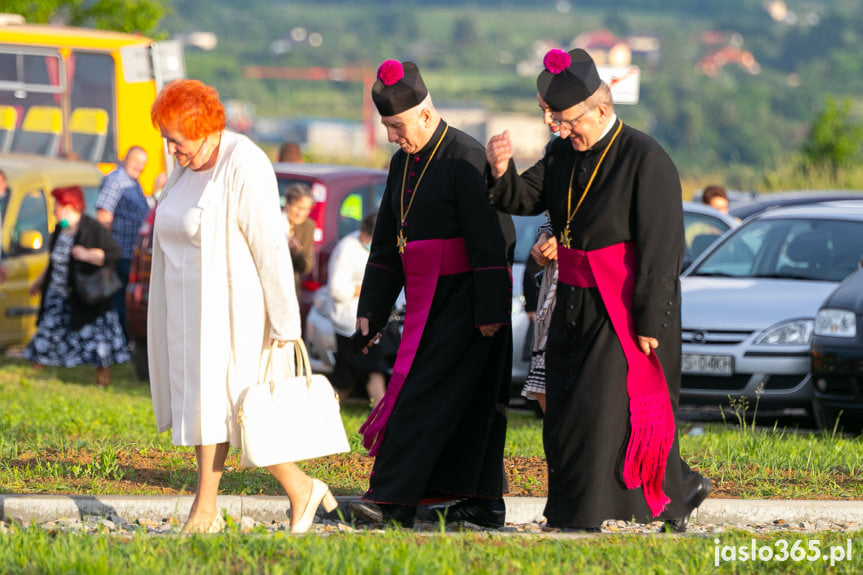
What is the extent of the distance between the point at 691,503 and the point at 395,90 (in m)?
2.14

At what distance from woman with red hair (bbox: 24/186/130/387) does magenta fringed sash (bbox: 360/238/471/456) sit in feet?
23.3

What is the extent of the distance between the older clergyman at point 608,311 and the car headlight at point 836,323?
3.97 m

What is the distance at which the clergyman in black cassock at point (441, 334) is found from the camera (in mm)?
6250

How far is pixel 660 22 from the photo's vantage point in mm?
152875

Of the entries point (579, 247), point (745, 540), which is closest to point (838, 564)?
point (745, 540)

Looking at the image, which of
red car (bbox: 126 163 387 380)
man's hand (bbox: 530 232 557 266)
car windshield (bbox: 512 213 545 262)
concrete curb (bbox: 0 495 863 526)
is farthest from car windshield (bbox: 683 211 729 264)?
man's hand (bbox: 530 232 557 266)

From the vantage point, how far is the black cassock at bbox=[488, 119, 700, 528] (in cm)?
583

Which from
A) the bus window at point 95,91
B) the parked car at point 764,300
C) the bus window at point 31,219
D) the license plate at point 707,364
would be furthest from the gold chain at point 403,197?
the bus window at point 95,91

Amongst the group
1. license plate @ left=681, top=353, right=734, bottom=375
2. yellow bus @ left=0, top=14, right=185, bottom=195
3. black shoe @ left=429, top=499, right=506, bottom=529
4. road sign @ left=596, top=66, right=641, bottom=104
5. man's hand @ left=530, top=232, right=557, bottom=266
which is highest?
yellow bus @ left=0, top=14, right=185, bottom=195

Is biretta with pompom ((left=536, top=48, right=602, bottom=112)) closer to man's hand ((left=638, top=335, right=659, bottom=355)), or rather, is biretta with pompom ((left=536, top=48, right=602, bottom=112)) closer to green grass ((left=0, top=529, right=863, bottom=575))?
man's hand ((left=638, top=335, right=659, bottom=355))

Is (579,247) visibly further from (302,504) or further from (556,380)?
(302,504)

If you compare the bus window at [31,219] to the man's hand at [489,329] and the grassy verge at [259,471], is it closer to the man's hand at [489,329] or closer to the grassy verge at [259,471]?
the grassy verge at [259,471]

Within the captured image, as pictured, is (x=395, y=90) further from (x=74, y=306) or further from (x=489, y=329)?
(x=74, y=306)

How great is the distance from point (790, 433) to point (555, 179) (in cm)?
390
